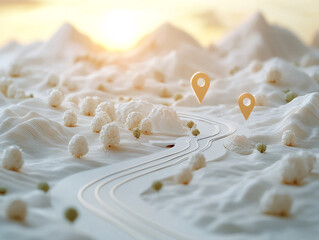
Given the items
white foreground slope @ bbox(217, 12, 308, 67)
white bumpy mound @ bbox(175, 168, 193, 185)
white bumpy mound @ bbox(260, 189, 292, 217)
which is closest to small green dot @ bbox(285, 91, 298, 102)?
white bumpy mound @ bbox(175, 168, 193, 185)

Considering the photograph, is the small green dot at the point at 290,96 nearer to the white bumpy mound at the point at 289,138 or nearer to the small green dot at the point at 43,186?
the white bumpy mound at the point at 289,138

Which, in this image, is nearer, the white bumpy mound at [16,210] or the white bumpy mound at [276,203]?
the white bumpy mound at [16,210]

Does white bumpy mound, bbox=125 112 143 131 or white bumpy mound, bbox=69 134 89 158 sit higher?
white bumpy mound, bbox=125 112 143 131

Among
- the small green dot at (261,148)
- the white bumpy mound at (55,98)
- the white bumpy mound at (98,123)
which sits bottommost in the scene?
the small green dot at (261,148)

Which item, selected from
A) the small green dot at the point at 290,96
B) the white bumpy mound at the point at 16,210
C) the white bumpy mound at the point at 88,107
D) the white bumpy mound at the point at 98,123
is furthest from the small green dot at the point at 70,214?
the small green dot at the point at 290,96

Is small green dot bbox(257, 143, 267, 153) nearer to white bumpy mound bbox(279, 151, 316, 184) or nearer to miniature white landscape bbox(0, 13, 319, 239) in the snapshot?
miniature white landscape bbox(0, 13, 319, 239)
